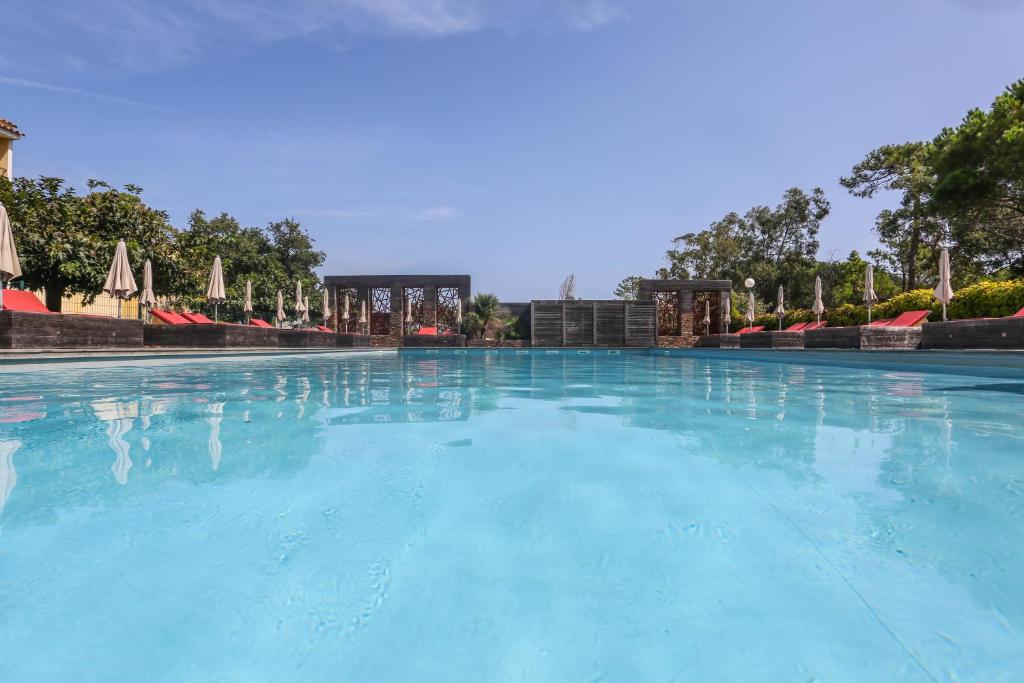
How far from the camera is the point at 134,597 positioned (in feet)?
4.58

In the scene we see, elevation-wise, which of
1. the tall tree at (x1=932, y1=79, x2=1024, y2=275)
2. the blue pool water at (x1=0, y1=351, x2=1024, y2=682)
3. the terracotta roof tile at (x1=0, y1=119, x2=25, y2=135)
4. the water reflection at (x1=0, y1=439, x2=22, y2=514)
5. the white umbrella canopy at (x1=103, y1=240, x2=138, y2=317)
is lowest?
the blue pool water at (x1=0, y1=351, x2=1024, y2=682)

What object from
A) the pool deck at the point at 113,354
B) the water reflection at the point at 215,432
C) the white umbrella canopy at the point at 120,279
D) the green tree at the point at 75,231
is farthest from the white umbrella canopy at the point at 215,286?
the water reflection at the point at 215,432

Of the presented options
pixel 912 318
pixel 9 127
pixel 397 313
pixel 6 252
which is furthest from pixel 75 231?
pixel 912 318

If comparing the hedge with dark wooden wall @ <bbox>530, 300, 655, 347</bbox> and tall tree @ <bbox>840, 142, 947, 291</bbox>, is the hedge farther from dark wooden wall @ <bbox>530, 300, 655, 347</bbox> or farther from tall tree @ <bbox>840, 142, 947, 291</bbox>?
dark wooden wall @ <bbox>530, 300, 655, 347</bbox>

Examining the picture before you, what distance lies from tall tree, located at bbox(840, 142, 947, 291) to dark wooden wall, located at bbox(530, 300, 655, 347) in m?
12.6

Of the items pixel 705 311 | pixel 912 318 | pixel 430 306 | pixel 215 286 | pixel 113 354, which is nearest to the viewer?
pixel 113 354

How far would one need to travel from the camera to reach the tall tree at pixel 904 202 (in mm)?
24297

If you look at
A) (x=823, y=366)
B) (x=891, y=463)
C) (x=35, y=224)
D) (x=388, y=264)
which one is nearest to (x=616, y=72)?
(x=823, y=366)

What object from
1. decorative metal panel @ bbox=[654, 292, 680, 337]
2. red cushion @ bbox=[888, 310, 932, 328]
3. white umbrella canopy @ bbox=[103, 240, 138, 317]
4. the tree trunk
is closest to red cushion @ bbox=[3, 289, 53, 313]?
white umbrella canopy @ bbox=[103, 240, 138, 317]

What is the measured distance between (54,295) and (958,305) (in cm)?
2425

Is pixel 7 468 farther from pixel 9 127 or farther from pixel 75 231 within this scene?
pixel 9 127

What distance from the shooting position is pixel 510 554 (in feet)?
5.63

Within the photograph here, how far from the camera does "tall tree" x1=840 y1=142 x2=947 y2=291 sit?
79.7 feet

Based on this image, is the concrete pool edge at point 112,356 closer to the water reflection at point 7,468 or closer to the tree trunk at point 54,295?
the tree trunk at point 54,295
